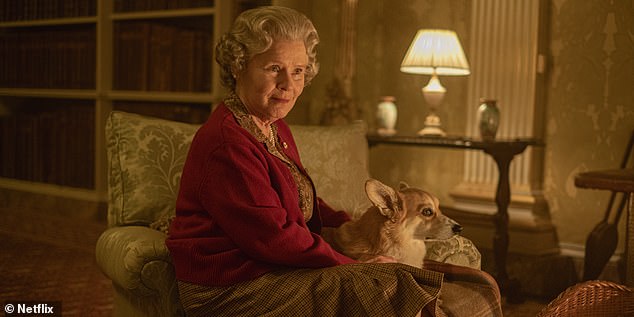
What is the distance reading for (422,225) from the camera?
1.77m

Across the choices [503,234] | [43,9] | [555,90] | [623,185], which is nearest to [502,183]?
[503,234]

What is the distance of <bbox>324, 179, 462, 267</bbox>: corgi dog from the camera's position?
1.73m

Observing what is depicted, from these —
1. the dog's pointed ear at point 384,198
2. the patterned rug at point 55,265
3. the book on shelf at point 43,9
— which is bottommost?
the patterned rug at point 55,265

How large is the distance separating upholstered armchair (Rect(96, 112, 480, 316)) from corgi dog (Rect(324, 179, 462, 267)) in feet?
0.79

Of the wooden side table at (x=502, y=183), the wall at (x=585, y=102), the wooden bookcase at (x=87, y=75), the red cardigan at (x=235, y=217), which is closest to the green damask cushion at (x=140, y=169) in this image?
the red cardigan at (x=235, y=217)

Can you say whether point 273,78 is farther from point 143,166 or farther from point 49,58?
point 49,58

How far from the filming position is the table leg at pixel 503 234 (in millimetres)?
3342

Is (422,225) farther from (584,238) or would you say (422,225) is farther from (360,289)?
(584,238)

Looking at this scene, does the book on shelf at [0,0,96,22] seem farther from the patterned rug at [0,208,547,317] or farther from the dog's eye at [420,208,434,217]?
the dog's eye at [420,208,434,217]

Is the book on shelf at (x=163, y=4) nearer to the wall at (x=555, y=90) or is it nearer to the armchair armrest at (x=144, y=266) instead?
the wall at (x=555, y=90)

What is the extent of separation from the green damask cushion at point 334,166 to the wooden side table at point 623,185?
86cm

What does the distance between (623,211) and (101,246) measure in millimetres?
Answer: 2604

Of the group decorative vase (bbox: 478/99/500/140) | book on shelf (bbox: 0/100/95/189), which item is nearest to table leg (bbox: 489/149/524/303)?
decorative vase (bbox: 478/99/500/140)

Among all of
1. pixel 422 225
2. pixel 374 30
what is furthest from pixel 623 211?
pixel 422 225
